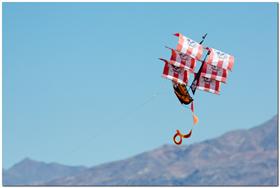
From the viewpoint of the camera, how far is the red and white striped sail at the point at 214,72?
4530 inches

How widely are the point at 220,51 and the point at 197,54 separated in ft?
9.96

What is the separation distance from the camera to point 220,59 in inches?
4540

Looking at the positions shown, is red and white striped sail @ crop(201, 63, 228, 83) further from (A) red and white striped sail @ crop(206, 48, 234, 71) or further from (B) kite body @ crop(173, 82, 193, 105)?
(B) kite body @ crop(173, 82, 193, 105)

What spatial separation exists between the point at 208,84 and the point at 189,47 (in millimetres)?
5033

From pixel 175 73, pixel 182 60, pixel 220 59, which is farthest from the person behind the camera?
pixel 220 59

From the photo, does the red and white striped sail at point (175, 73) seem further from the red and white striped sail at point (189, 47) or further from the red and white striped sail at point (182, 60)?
the red and white striped sail at point (189, 47)

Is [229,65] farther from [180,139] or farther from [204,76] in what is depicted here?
[180,139]

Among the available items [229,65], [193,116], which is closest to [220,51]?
[229,65]

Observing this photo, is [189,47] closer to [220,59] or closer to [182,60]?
[182,60]

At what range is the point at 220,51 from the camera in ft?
379

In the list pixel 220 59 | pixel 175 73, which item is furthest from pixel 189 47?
pixel 220 59

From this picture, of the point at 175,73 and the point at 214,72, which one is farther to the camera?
the point at 214,72

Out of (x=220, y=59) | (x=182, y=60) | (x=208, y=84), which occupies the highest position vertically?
(x=220, y=59)

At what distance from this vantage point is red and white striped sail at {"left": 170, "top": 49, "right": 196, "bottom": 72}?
11356 centimetres
